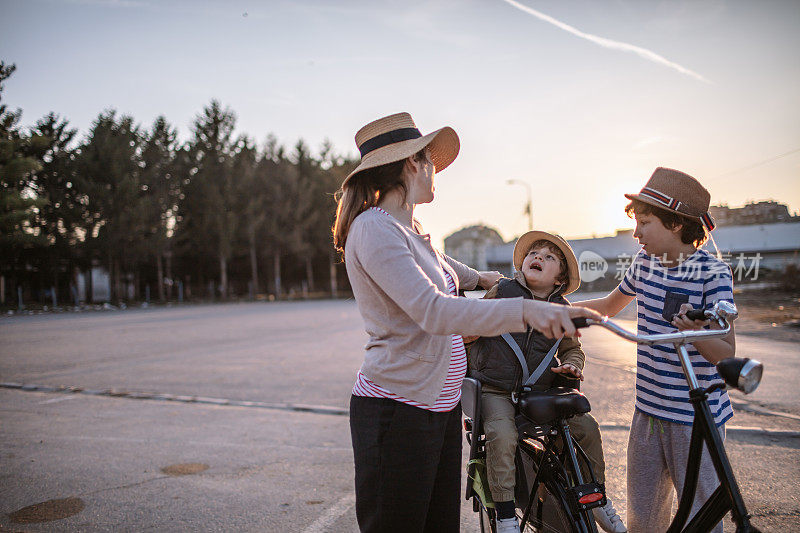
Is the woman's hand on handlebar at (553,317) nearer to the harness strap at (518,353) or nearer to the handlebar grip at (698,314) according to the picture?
the handlebar grip at (698,314)

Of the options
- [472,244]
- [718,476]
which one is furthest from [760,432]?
[472,244]

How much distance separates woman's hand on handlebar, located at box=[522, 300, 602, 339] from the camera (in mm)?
1798

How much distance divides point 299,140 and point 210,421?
54.5 meters

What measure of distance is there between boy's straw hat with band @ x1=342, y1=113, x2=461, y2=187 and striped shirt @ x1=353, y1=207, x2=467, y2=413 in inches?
8.1

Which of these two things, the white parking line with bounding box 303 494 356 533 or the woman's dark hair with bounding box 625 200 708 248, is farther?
the white parking line with bounding box 303 494 356 533

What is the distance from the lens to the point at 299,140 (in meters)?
58.3

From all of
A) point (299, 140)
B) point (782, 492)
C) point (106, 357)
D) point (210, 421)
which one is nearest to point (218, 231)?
point (299, 140)

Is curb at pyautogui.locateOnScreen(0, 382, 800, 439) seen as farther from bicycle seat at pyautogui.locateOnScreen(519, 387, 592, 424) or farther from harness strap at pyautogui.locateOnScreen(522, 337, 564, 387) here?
bicycle seat at pyautogui.locateOnScreen(519, 387, 592, 424)

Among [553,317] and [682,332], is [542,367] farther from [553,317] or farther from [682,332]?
[553,317]

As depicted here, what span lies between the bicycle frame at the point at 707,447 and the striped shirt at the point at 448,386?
63 centimetres

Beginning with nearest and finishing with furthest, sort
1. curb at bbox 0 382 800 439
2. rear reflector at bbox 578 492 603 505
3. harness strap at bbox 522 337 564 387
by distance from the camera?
rear reflector at bbox 578 492 603 505, harness strap at bbox 522 337 564 387, curb at bbox 0 382 800 439

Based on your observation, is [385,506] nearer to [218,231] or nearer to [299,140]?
[218,231]

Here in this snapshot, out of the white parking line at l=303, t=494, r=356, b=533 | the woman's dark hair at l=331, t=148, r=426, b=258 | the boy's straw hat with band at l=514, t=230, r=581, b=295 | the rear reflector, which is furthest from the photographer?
the white parking line at l=303, t=494, r=356, b=533

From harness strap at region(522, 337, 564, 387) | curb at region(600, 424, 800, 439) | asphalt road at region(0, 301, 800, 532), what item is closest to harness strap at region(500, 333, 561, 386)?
harness strap at region(522, 337, 564, 387)
